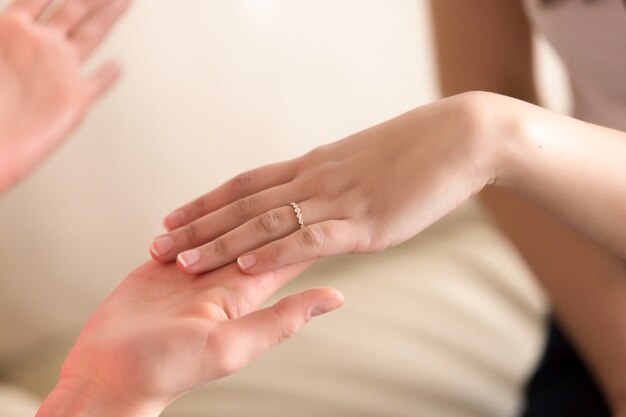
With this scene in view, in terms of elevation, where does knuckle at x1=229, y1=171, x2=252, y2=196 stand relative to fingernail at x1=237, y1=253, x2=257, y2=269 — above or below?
above

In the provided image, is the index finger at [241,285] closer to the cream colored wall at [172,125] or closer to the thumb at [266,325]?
the thumb at [266,325]

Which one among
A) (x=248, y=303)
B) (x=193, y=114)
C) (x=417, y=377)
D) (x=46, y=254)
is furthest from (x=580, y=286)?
(x=46, y=254)

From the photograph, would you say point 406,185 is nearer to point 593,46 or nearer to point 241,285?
point 241,285

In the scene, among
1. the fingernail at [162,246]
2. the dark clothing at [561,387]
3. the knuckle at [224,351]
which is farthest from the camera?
the dark clothing at [561,387]

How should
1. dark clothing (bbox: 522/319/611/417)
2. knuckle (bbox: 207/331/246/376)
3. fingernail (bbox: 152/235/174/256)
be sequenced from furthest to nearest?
dark clothing (bbox: 522/319/611/417)
fingernail (bbox: 152/235/174/256)
knuckle (bbox: 207/331/246/376)

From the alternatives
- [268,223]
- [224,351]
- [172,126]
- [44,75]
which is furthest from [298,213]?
[44,75]

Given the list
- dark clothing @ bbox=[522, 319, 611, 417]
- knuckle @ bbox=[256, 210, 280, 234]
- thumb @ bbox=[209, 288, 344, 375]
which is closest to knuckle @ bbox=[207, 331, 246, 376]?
thumb @ bbox=[209, 288, 344, 375]

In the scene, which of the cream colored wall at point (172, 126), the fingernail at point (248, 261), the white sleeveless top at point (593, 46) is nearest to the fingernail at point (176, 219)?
the fingernail at point (248, 261)

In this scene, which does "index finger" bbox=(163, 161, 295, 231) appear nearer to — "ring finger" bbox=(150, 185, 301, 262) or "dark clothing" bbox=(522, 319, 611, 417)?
"ring finger" bbox=(150, 185, 301, 262)
